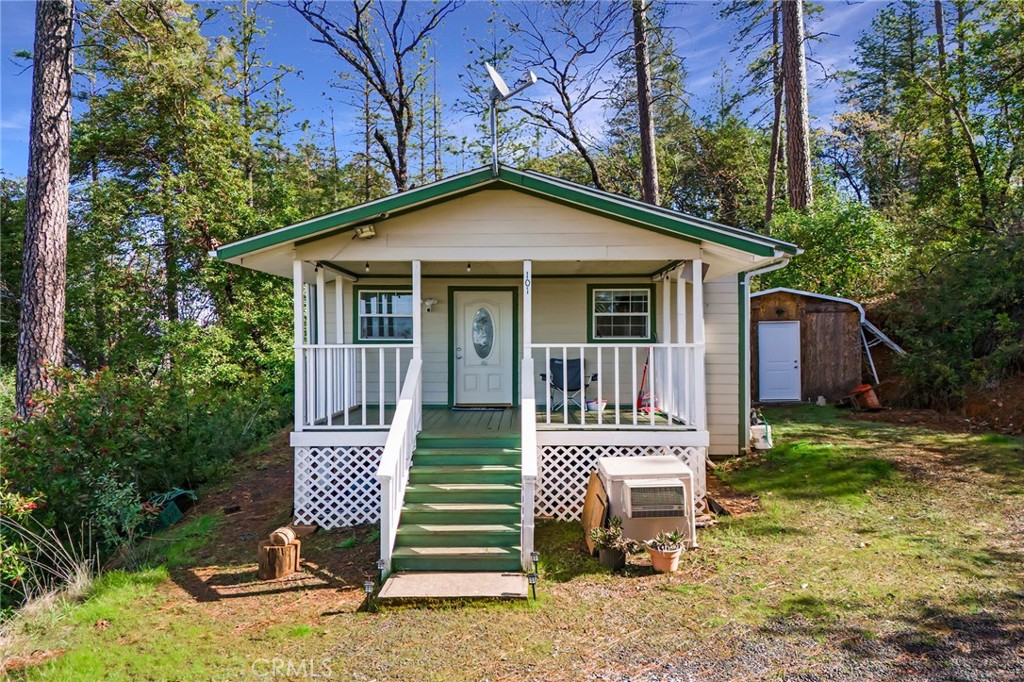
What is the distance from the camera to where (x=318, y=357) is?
22.7 feet

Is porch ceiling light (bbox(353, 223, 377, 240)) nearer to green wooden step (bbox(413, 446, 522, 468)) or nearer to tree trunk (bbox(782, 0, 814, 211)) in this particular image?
green wooden step (bbox(413, 446, 522, 468))

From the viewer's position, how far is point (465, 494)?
5941 mm

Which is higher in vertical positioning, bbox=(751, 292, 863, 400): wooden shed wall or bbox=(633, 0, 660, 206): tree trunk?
bbox=(633, 0, 660, 206): tree trunk

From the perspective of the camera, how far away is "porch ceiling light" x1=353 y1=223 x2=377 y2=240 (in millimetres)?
6734

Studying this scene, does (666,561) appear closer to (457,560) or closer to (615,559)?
(615,559)

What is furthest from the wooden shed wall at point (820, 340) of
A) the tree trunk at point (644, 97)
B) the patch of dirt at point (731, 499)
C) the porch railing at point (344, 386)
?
the porch railing at point (344, 386)

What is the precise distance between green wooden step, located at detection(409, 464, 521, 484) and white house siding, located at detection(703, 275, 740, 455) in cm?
409

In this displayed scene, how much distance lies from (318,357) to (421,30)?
15.2m

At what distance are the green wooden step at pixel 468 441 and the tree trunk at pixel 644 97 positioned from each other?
10.5 meters

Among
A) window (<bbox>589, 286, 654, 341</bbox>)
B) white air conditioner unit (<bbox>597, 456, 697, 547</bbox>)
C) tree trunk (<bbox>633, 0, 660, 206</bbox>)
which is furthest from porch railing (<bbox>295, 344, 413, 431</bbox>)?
tree trunk (<bbox>633, 0, 660, 206</bbox>)

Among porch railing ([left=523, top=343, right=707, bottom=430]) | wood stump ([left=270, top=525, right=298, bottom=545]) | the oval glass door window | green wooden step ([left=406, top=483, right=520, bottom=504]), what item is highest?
the oval glass door window

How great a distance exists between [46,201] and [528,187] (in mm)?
8087

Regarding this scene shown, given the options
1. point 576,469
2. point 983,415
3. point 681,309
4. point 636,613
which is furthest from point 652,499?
point 983,415

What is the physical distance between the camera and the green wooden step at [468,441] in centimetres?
664
